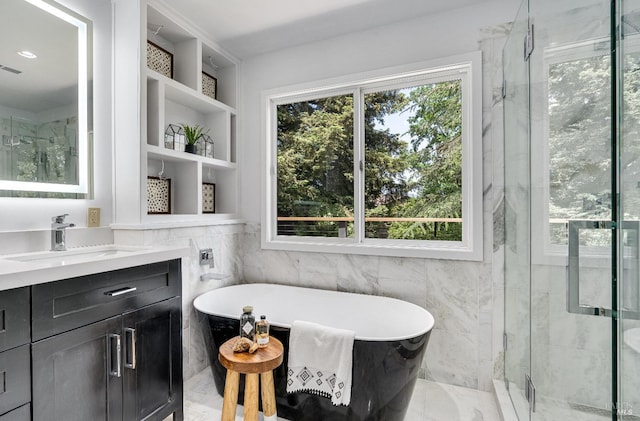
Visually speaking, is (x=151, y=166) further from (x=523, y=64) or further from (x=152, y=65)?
(x=523, y=64)

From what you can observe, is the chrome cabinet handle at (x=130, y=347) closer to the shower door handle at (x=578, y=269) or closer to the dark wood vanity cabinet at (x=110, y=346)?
the dark wood vanity cabinet at (x=110, y=346)

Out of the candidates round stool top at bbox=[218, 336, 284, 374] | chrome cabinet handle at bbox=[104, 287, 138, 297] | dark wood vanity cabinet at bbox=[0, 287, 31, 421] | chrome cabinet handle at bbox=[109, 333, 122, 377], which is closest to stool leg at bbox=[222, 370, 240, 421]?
round stool top at bbox=[218, 336, 284, 374]

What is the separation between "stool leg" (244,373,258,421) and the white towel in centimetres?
18

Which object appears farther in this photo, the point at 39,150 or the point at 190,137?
the point at 190,137

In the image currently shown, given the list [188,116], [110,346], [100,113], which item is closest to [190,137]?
[188,116]

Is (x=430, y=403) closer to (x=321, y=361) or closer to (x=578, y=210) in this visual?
(x=321, y=361)

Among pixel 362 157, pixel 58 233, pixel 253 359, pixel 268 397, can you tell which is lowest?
pixel 268 397

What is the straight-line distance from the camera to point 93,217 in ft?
6.46

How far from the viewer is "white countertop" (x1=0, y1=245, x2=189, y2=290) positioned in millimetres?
1127

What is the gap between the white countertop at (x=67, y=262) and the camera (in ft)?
3.70

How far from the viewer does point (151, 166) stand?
92.7 inches

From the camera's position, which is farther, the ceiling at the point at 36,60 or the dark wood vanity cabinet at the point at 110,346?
the ceiling at the point at 36,60

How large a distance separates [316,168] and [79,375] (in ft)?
6.62

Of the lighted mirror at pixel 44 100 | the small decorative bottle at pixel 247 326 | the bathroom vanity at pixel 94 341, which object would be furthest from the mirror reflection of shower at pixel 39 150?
the small decorative bottle at pixel 247 326
